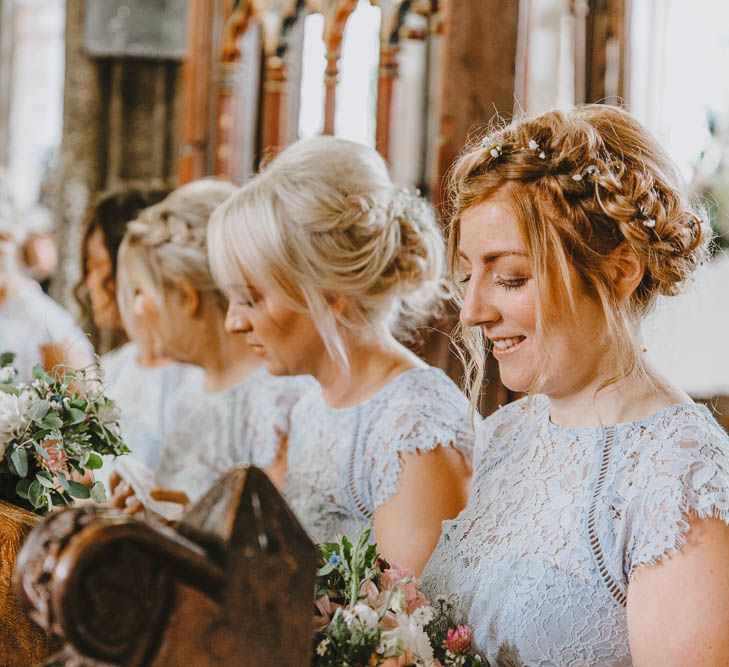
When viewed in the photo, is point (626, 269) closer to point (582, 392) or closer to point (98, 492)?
point (582, 392)

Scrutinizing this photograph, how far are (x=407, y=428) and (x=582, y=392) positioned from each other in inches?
24.1

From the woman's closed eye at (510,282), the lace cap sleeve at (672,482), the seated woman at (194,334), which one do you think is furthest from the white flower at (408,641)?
the seated woman at (194,334)

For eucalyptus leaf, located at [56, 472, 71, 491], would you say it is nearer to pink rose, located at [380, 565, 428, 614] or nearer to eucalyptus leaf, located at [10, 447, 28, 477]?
eucalyptus leaf, located at [10, 447, 28, 477]

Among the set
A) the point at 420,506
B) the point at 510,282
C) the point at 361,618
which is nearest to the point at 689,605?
the point at 361,618

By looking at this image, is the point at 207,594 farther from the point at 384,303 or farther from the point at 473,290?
the point at 384,303

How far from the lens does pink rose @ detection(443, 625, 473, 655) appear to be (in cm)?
167

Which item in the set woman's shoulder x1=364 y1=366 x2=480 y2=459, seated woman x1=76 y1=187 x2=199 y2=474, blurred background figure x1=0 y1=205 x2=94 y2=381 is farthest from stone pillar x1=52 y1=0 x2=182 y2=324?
woman's shoulder x1=364 y1=366 x2=480 y2=459

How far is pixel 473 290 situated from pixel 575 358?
0.21 m

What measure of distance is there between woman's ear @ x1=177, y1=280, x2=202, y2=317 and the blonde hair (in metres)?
0.75

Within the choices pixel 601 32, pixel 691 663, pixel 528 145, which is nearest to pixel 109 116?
pixel 601 32

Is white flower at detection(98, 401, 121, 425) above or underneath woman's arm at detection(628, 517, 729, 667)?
above

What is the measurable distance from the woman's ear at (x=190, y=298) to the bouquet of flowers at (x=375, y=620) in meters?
1.70

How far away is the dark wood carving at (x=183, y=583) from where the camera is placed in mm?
1100

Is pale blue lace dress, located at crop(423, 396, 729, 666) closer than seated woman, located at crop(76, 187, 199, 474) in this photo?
Yes
